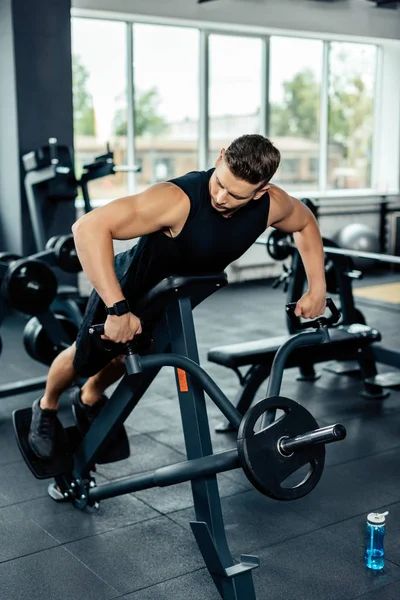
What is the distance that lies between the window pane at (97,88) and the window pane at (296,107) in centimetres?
164

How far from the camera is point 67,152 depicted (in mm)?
4715

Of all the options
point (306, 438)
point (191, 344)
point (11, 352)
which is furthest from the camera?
point (11, 352)

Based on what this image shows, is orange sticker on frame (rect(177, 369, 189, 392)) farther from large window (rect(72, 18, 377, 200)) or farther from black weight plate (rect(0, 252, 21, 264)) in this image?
large window (rect(72, 18, 377, 200))

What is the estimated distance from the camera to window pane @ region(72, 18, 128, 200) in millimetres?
6074

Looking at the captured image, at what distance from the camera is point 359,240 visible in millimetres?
7117

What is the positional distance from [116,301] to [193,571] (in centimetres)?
80

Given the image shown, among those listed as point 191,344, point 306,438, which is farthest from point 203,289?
point 306,438

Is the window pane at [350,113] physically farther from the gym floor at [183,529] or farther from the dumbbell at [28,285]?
the dumbbell at [28,285]

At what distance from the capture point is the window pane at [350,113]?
301 inches

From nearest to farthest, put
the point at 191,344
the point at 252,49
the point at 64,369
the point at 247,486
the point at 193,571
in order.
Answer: the point at 191,344 < the point at 193,571 < the point at 64,369 < the point at 247,486 < the point at 252,49

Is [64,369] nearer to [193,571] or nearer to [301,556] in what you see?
[193,571]

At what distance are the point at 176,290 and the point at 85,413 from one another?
756mm

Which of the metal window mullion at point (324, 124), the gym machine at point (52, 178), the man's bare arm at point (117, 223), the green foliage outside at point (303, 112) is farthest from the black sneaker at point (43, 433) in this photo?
the metal window mullion at point (324, 124)

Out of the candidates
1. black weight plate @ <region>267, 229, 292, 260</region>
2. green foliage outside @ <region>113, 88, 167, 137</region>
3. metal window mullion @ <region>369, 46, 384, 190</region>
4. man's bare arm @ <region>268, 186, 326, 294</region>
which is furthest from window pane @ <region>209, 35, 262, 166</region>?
man's bare arm @ <region>268, 186, 326, 294</region>
